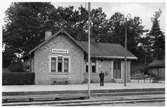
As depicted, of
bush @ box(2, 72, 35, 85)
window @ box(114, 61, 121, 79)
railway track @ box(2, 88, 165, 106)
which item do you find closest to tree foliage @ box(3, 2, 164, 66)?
window @ box(114, 61, 121, 79)

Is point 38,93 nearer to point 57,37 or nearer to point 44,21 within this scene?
point 57,37

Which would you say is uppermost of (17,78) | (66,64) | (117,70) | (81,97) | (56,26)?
(56,26)

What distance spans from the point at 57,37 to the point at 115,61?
25.4 feet

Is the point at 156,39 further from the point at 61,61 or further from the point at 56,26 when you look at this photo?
the point at 61,61

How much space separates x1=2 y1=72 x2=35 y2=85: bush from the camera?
32031 mm

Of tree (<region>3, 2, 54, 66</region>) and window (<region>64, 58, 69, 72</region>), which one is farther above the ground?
tree (<region>3, 2, 54, 66</region>)

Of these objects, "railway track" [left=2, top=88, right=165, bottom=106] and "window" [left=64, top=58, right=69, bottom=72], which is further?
"window" [left=64, top=58, right=69, bottom=72]

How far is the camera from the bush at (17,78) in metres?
32.0

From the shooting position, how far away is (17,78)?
32375mm

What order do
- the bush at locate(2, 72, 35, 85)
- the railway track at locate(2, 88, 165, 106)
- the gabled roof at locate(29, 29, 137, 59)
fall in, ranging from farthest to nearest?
the gabled roof at locate(29, 29, 137, 59) < the bush at locate(2, 72, 35, 85) < the railway track at locate(2, 88, 165, 106)

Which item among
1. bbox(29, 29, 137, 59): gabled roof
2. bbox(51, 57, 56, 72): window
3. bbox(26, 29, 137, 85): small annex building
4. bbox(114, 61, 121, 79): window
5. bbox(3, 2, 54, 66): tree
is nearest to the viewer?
bbox(26, 29, 137, 85): small annex building

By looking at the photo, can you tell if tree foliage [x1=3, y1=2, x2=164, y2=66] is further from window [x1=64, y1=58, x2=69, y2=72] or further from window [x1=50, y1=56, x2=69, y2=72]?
window [x1=50, y1=56, x2=69, y2=72]

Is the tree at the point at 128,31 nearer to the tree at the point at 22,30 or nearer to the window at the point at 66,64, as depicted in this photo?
the tree at the point at 22,30

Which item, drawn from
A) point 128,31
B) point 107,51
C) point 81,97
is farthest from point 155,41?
point 81,97
